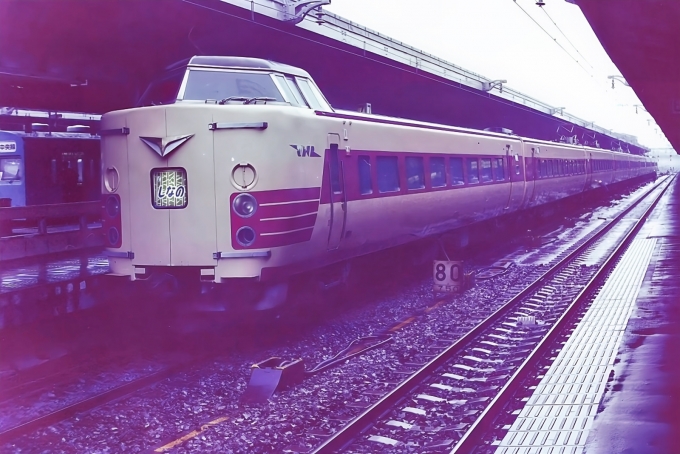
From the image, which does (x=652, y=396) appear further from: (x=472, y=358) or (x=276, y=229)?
(x=276, y=229)

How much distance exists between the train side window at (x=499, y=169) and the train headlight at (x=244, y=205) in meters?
9.97

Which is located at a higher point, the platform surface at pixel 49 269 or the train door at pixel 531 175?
the train door at pixel 531 175

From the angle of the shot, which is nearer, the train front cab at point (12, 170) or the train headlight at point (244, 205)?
the train headlight at point (244, 205)

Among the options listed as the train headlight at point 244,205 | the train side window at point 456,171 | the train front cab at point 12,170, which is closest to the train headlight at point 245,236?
the train headlight at point 244,205

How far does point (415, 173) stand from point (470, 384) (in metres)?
5.13

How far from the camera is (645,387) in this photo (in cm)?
655

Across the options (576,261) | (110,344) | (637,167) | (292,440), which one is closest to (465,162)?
(576,261)

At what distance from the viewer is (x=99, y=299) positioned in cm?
920

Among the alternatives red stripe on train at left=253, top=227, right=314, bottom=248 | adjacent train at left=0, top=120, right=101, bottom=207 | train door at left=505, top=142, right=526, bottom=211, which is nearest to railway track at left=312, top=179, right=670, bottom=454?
red stripe on train at left=253, top=227, right=314, bottom=248

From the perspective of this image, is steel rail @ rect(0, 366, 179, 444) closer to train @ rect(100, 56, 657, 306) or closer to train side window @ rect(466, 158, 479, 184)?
train @ rect(100, 56, 657, 306)

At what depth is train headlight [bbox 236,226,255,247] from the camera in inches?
305

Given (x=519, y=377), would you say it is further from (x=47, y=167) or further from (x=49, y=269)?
(x=47, y=167)

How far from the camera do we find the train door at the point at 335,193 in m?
8.91

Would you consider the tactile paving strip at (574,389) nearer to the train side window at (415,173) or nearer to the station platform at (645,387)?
the station platform at (645,387)
